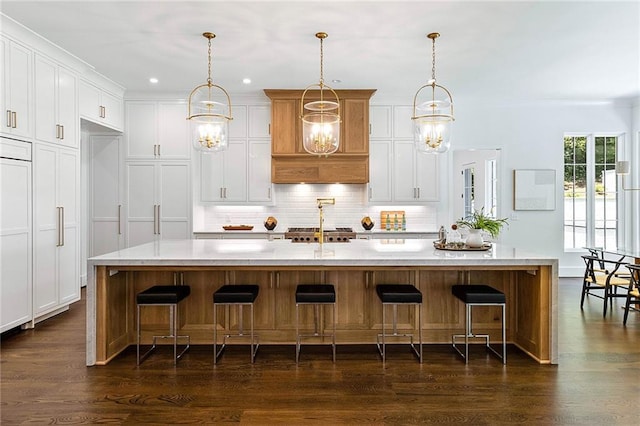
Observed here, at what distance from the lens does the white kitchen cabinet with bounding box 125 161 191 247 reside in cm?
608

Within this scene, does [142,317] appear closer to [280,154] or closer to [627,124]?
[280,154]

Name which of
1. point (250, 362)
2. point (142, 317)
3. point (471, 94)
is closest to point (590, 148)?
point (471, 94)

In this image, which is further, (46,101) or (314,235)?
(314,235)

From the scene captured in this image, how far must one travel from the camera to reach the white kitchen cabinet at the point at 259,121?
6148 mm

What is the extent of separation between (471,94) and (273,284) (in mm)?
4515

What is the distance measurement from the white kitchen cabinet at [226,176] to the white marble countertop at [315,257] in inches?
97.5

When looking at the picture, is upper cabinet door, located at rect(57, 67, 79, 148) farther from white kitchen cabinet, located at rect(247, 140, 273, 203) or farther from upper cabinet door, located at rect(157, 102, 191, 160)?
white kitchen cabinet, located at rect(247, 140, 273, 203)

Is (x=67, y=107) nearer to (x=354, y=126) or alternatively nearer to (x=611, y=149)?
(x=354, y=126)

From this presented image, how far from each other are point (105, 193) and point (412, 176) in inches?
183

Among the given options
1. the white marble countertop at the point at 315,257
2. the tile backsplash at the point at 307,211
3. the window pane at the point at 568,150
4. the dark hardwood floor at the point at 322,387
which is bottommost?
the dark hardwood floor at the point at 322,387

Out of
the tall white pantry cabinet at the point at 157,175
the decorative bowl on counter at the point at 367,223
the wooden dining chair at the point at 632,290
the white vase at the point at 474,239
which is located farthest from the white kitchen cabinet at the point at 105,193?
the wooden dining chair at the point at 632,290

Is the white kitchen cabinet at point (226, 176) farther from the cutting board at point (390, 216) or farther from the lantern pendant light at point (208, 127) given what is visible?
the lantern pendant light at point (208, 127)

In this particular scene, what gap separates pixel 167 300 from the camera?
321 centimetres

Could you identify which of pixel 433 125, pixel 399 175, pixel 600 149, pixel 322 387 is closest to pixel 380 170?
pixel 399 175
